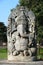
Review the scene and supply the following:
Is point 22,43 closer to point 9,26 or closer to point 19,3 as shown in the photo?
point 9,26

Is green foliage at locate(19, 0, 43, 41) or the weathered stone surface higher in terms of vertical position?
green foliage at locate(19, 0, 43, 41)

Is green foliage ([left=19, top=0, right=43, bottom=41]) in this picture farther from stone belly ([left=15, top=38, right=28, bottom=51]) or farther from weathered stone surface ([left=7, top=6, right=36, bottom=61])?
stone belly ([left=15, top=38, right=28, bottom=51])

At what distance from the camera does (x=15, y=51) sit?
12.5 metres

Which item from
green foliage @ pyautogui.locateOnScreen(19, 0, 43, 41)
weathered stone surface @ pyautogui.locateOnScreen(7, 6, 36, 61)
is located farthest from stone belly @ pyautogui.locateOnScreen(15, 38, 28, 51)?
green foliage @ pyautogui.locateOnScreen(19, 0, 43, 41)

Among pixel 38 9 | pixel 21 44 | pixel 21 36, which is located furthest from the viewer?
pixel 38 9

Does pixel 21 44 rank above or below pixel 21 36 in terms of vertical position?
below

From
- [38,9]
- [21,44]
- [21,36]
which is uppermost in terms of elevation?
[38,9]

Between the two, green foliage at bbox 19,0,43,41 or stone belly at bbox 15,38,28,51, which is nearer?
stone belly at bbox 15,38,28,51

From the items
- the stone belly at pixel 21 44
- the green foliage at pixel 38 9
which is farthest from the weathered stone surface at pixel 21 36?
the green foliage at pixel 38 9

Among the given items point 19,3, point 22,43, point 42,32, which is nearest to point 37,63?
point 22,43

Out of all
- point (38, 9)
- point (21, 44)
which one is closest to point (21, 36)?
point (21, 44)

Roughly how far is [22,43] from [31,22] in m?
1.11

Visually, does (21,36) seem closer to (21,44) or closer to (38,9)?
(21,44)

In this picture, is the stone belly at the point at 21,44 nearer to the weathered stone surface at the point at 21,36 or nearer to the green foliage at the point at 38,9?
the weathered stone surface at the point at 21,36
